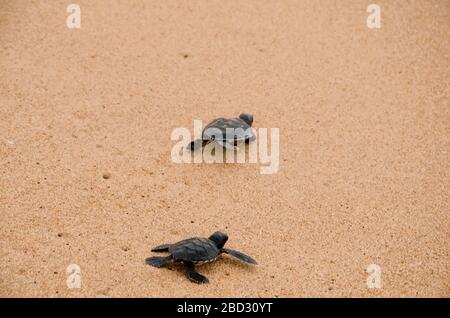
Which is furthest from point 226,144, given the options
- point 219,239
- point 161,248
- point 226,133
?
point 161,248

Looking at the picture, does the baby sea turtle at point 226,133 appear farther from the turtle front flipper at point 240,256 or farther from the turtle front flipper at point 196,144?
the turtle front flipper at point 240,256

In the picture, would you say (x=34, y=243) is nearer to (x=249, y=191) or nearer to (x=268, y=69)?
(x=249, y=191)

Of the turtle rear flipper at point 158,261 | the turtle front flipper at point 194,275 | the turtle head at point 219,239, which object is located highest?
the turtle head at point 219,239

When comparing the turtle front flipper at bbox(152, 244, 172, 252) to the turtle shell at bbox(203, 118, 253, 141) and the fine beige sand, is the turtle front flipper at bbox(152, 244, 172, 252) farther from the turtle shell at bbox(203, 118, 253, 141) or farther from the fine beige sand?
the turtle shell at bbox(203, 118, 253, 141)

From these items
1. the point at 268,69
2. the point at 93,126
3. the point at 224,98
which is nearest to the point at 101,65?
the point at 93,126

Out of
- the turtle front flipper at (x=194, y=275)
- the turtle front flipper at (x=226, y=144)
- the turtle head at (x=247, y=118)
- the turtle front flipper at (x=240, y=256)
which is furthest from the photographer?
the turtle head at (x=247, y=118)

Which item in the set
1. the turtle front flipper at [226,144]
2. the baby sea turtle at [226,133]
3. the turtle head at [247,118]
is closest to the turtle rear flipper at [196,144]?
the baby sea turtle at [226,133]
